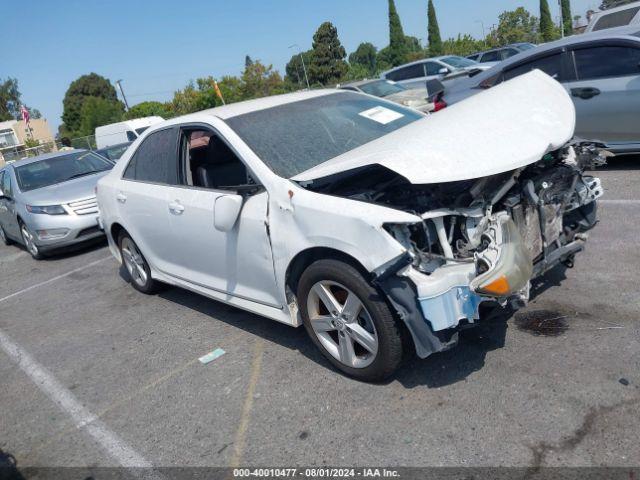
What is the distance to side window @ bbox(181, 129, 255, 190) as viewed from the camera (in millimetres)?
3936

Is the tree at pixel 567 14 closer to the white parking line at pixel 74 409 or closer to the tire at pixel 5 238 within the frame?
the tire at pixel 5 238

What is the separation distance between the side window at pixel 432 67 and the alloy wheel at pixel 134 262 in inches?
580

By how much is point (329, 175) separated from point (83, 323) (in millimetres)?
3501

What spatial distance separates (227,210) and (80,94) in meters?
84.1

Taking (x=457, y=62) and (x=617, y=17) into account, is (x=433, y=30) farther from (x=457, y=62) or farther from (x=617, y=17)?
(x=617, y=17)

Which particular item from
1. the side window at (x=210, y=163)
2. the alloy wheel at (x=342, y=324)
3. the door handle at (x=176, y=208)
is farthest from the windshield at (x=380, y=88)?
the alloy wheel at (x=342, y=324)

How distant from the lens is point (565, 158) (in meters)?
3.66

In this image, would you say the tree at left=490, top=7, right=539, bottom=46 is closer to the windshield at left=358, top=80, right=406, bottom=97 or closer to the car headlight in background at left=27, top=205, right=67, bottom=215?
the windshield at left=358, top=80, right=406, bottom=97

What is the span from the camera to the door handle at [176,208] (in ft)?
14.1

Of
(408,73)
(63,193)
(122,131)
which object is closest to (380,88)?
(408,73)

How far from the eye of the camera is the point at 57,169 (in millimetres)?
9328

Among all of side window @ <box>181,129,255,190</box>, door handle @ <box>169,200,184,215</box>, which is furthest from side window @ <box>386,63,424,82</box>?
door handle @ <box>169,200,184,215</box>

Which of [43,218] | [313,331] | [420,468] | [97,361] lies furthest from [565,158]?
[43,218]

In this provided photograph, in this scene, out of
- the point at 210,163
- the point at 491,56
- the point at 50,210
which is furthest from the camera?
the point at 491,56
